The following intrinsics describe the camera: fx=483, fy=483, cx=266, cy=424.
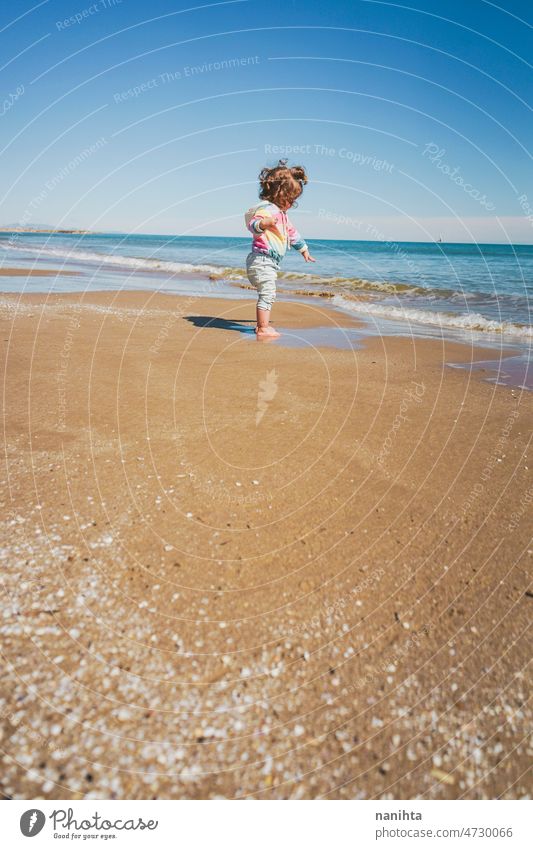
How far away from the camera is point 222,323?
38.8ft

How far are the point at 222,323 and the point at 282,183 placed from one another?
12.1 feet

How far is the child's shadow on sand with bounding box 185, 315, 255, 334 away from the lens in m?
11.1

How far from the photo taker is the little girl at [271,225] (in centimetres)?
911

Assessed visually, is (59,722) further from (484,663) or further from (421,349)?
(421,349)

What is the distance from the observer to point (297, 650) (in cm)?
264

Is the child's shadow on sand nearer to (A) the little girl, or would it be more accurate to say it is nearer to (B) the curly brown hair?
(A) the little girl

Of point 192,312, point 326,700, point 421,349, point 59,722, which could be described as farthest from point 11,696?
point 192,312

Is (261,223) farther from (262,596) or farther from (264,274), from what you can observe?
(262,596)

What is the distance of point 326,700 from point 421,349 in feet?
28.9

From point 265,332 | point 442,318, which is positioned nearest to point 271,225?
point 265,332
